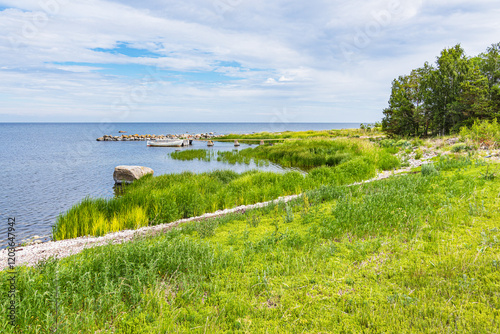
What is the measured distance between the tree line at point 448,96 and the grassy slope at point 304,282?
22227mm

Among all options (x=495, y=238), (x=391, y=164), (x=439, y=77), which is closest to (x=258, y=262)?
(x=495, y=238)

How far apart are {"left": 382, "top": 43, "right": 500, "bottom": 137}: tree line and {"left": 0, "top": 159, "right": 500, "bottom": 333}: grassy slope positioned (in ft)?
72.9

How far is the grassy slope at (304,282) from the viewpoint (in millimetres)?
3375

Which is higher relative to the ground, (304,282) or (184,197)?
(304,282)

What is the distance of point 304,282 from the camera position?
432 cm

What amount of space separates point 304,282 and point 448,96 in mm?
29216

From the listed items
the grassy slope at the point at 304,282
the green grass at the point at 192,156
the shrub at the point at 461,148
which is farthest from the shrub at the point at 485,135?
the green grass at the point at 192,156

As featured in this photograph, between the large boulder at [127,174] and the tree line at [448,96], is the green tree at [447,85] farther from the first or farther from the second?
the large boulder at [127,174]

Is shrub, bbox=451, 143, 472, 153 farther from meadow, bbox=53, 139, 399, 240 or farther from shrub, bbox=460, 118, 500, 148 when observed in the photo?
meadow, bbox=53, 139, 399, 240

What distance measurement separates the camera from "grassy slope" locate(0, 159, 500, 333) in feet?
11.1

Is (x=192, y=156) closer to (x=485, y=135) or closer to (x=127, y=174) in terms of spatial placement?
(x=127, y=174)

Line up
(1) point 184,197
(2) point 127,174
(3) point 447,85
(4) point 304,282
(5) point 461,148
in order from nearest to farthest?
(4) point 304,282, (1) point 184,197, (5) point 461,148, (2) point 127,174, (3) point 447,85

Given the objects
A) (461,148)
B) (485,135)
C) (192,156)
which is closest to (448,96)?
(485,135)

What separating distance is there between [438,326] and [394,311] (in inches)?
18.6
